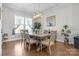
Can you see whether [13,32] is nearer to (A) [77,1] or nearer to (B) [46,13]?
(B) [46,13]

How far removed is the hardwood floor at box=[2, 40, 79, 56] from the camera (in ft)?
6.83

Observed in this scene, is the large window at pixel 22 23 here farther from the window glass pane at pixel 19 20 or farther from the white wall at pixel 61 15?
the white wall at pixel 61 15

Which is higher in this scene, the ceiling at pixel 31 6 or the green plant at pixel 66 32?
the ceiling at pixel 31 6

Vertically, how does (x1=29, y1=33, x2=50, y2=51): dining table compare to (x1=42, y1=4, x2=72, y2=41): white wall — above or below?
below

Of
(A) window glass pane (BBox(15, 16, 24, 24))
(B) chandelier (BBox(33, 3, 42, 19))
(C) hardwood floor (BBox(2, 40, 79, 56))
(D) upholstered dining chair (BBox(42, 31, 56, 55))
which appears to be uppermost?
(B) chandelier (BBox(33, 3, 42, 19))

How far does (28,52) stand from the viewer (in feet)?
7.06

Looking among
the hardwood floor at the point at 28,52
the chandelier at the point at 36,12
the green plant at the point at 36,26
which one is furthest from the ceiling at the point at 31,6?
the hardwood floor at the point at 28,52

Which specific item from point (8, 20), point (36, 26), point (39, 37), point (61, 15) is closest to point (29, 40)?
point (39, 37)

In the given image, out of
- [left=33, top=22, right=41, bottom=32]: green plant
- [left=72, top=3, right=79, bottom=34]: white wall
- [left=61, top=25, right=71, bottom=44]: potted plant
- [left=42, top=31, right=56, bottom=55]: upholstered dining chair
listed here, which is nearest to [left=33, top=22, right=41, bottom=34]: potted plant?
[left=33, top=22, right=41, bottom=32]: green plant

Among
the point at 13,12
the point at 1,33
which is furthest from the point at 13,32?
the point at 13,12

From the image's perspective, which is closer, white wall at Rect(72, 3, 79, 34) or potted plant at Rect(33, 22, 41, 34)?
white wall at Rect(72, 3, 79, 34)

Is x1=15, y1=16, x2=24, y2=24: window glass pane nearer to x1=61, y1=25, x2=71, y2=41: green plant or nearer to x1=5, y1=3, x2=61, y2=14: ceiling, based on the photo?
x1=5, y1=3, x2=61, y2=14: ceiling

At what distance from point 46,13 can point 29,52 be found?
103 cm

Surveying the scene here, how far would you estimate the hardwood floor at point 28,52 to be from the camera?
6.83 feet
